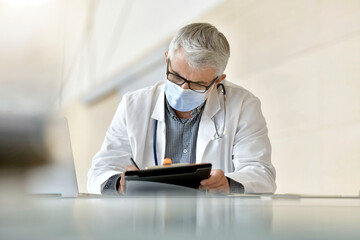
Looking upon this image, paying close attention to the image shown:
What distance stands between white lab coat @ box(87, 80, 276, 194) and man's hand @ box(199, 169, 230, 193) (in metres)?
0.29

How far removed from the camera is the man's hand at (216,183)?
138 centimetres

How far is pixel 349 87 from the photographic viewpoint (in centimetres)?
293

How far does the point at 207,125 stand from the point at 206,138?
7 centimetres

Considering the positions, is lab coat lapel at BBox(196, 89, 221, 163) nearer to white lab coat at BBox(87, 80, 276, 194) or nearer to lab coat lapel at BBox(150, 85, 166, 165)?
white lab coat at BBox(87, 80, 276, 194)

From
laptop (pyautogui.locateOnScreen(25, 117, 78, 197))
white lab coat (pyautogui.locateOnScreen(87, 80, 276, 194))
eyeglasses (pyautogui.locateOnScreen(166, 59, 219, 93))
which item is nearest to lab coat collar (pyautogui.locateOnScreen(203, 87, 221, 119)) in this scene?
white lab coat (pyautogui.locateOnScreen(87, 80, 276, 194))

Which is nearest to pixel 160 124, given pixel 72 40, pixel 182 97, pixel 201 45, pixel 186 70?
pixel 182 97

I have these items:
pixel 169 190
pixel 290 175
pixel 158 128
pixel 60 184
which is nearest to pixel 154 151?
pixel 158 128

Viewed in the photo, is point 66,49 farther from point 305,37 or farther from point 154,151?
point 154,151

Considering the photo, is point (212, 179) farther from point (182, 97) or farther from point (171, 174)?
point (182, 97)

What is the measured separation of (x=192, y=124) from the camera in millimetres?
1948

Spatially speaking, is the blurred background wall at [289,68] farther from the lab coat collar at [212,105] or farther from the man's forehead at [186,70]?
the lab coat collar at [212,105]

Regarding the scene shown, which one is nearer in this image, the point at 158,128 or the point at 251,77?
the point at 158,128

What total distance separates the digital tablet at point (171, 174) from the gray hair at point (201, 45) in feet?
1.94

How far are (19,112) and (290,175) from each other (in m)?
2.64
